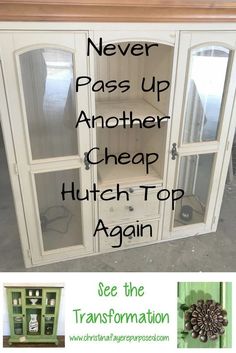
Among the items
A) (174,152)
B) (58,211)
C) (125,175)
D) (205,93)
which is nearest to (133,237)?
(125,175)

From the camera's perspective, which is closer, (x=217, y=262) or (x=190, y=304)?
(x=190, y=304)

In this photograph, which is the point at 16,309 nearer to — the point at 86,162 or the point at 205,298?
the point at 205,298

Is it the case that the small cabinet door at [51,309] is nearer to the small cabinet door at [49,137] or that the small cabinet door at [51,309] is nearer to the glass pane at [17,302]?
the glass pane at [17,302]

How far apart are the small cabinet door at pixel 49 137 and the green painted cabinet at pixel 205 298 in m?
0.97

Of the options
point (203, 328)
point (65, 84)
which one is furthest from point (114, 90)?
point (203, 328)

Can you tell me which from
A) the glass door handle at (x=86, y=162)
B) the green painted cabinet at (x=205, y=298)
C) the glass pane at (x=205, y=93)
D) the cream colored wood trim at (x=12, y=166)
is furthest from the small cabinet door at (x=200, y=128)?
the green painted cabinet at (x=205, y=298)

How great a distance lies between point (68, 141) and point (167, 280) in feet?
3.33

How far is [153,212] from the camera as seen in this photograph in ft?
6.63

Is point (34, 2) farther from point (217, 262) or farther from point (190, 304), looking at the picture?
point (217, 262)

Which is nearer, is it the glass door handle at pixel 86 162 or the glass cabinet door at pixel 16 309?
the glass cabinet door at pixel 16 309

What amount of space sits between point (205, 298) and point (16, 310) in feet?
1.97

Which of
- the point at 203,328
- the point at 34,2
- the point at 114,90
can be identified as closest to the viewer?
the point at 203,328

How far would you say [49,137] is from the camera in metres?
1.69

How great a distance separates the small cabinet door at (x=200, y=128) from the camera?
5.33 feet
